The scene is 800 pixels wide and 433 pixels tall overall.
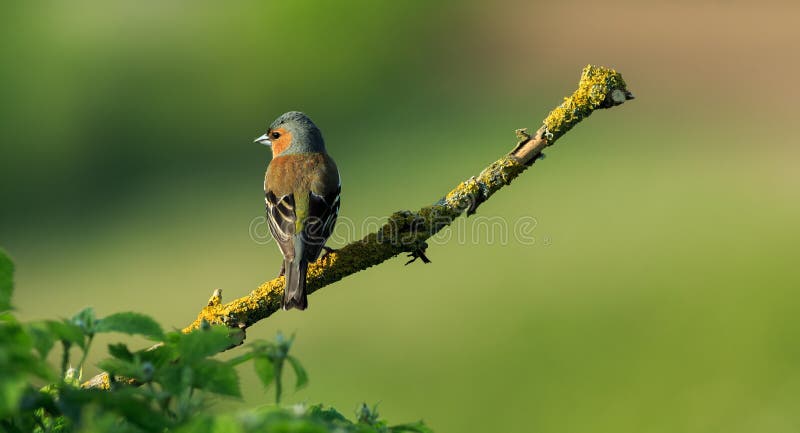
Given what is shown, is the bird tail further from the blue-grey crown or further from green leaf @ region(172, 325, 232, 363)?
the blue-grey crown

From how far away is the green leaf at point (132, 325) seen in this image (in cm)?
171

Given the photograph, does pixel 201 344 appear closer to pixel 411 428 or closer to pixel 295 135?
pixel 411 428

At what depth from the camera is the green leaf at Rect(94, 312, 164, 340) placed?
1712 mm

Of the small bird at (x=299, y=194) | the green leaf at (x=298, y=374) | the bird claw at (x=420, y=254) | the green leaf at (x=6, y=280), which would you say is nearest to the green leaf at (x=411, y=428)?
the green leaf at (x=298, y=374)

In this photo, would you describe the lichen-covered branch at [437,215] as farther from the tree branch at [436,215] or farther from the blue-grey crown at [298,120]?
the blue-grey crown at [298,120]

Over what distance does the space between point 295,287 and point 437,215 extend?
670 mm

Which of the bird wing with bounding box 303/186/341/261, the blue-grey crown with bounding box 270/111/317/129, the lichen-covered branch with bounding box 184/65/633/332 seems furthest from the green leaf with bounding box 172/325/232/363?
the blue-grey crown with bounding box 270/111/317/129

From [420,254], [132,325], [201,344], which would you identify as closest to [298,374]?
[201,344]

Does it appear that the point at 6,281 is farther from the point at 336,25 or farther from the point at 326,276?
the point at 336,25

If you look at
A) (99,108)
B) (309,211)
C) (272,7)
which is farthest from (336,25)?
(309,211)

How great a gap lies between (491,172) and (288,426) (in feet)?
8.67

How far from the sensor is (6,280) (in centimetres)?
176

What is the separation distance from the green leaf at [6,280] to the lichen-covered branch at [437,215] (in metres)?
1.84

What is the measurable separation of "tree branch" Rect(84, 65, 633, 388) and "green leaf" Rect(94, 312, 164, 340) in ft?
6.09
